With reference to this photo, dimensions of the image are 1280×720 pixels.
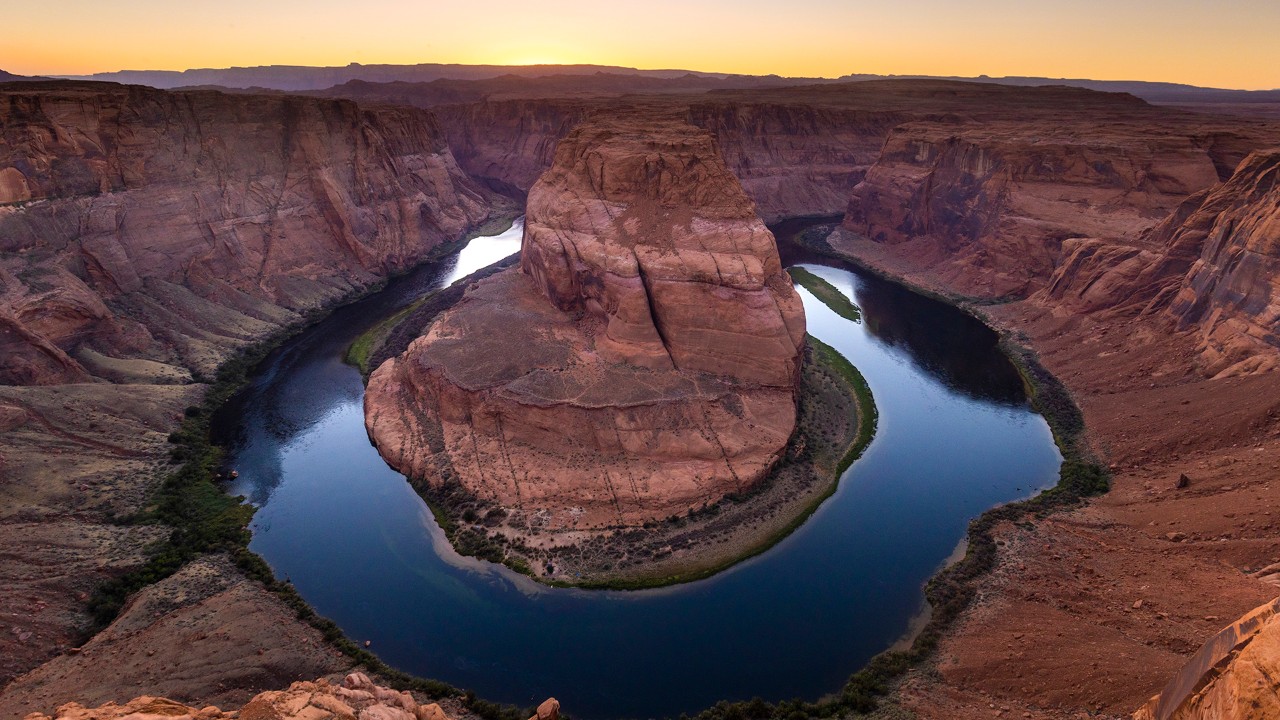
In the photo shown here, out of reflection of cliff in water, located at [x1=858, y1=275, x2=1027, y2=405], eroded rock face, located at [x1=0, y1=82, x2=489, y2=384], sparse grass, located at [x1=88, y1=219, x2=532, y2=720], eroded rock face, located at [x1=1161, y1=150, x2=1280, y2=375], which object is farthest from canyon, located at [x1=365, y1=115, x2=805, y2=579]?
eroded rock face, located at [x1=1161, y1=150, x2=1280, y2=375]

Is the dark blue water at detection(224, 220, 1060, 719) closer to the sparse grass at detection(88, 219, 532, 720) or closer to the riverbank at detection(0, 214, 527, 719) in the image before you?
the sparse grass at detection(88, 219, 532, 720)

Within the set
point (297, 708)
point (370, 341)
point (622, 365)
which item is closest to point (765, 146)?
point (370, 341)

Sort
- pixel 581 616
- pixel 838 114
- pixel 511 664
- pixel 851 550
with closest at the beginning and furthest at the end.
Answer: pixel 511 664
pixel 581 616
pixel 851 550
pixel 838 114

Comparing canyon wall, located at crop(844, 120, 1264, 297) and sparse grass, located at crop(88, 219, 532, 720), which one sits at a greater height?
canyon wall, located at crop(844, 120, 1264, 297)

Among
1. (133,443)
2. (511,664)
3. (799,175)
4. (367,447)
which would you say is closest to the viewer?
(511,664)

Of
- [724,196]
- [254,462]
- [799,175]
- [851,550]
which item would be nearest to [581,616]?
[851,550]

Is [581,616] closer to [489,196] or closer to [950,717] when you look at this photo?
[950,717]
